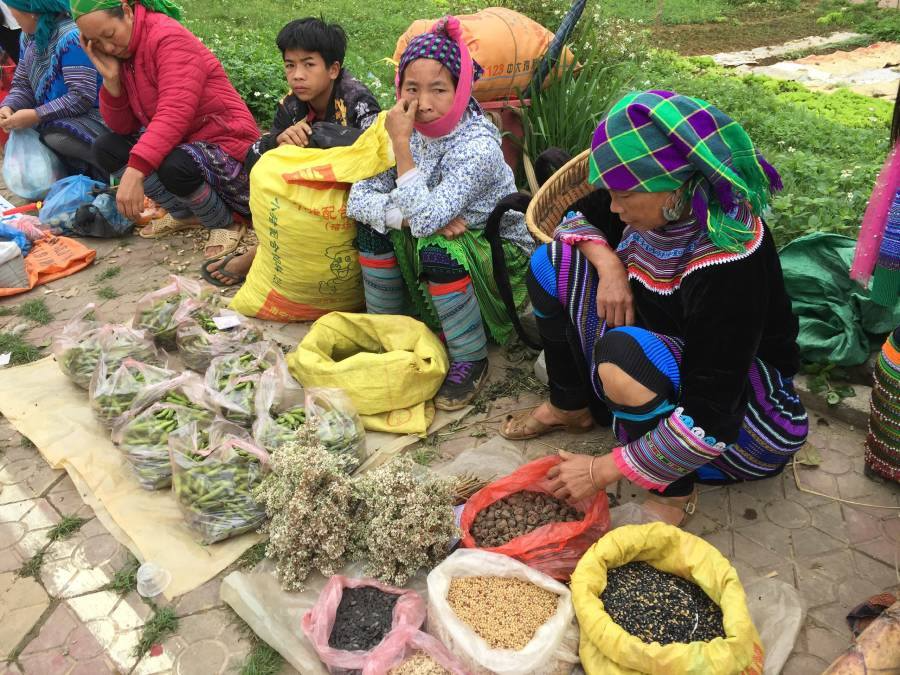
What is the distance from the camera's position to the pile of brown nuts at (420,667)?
70.8 inches

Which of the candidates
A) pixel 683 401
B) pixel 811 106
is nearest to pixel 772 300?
pixel 683 401

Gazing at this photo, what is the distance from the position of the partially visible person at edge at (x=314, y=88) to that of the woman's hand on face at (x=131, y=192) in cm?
64

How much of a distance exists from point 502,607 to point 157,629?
1.04 m

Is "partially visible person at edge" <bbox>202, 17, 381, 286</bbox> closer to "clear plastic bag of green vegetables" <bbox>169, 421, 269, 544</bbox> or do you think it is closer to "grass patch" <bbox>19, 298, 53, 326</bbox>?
"grass patch" <bbox>19, 298, 53, 326</bbox>

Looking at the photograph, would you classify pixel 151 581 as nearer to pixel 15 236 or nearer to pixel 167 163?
Result: pixel 167 163

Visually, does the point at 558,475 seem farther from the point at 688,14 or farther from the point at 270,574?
the point at 688,14

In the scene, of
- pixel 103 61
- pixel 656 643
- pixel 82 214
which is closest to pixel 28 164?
pixel 82 214

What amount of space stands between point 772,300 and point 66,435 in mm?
2663

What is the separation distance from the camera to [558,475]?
2.18m

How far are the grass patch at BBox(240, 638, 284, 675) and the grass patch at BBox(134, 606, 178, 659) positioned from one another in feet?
0.93

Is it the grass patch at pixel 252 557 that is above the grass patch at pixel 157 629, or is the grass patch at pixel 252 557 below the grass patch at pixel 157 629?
above

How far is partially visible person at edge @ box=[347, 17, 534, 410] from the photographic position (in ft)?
8.64

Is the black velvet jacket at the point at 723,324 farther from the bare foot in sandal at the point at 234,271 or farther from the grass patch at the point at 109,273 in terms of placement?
the grass patch at the point at 109,273

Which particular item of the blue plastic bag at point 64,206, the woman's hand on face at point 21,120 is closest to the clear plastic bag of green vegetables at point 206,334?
the blue plastic bag at point 64,206
